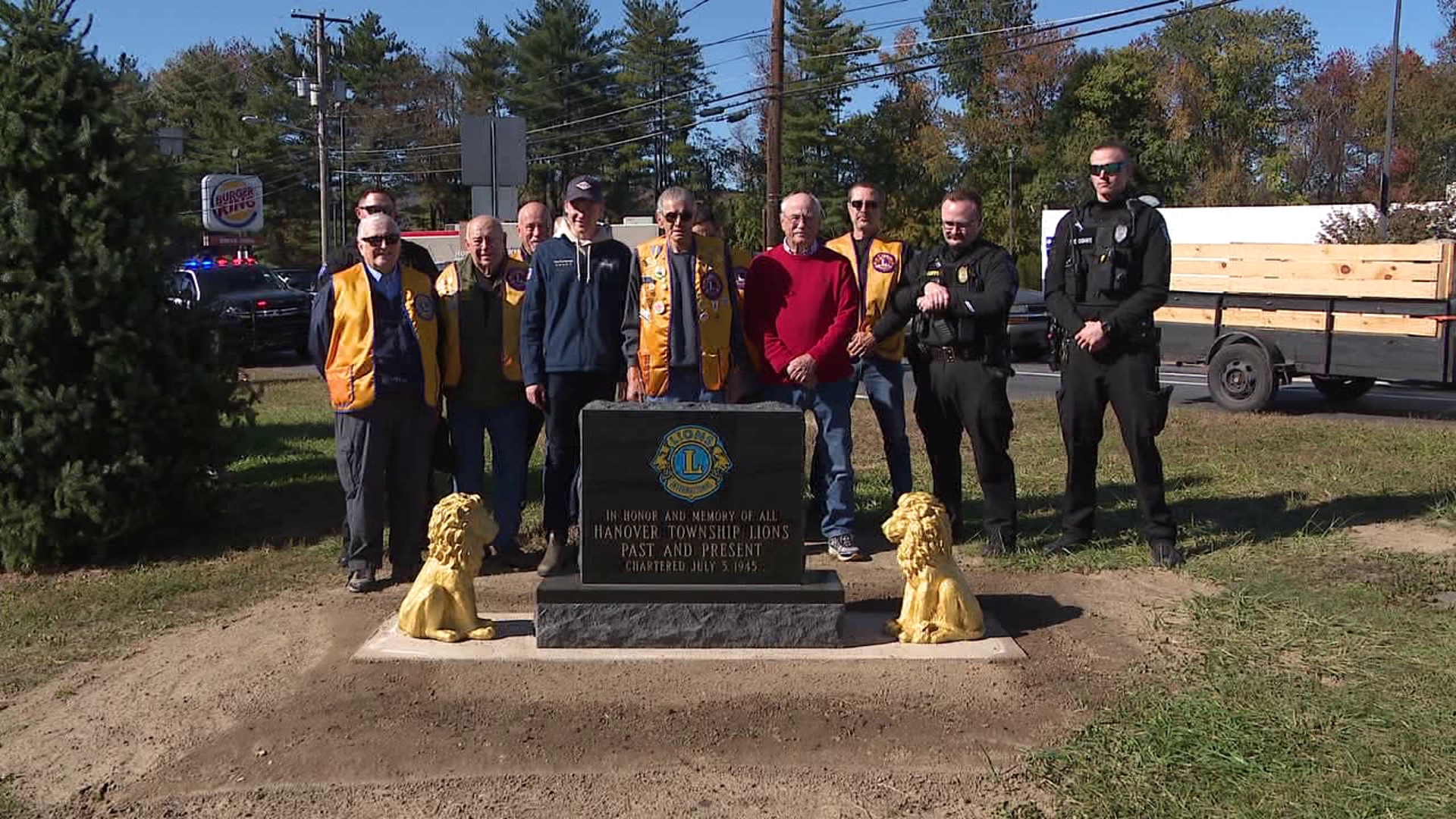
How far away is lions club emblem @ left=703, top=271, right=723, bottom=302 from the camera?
5672mm

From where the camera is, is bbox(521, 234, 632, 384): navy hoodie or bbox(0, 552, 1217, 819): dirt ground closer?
bbox(0, 552, 1217, 819): dirt ground

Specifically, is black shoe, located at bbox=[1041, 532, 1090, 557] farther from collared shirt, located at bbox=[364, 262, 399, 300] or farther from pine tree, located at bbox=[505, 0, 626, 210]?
pine tree, located at bbox=[505, 0, 626, 210]

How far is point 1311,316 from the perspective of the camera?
39.1 feet

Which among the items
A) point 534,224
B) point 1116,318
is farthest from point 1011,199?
point 534,224

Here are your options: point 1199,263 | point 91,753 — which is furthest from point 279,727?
point 1199,263

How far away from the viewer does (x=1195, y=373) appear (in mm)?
17109

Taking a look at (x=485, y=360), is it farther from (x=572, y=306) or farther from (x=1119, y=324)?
(x=1119, y=324)

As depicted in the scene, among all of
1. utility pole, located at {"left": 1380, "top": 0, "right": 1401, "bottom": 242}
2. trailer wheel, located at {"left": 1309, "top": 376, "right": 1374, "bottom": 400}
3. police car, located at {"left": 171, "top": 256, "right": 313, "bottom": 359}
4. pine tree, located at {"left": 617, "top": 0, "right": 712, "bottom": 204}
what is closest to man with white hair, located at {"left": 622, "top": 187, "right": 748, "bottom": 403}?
trailer wheel, located at {"left": 1309, "top": 376, "right": 1374, "bottom": 400}

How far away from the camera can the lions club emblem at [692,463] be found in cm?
491

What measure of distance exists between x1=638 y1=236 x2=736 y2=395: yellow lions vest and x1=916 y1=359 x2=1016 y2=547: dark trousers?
117 cm

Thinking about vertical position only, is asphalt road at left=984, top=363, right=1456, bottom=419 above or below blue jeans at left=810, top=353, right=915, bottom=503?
below

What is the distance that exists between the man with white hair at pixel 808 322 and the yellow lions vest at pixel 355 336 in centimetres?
158

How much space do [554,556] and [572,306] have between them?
4.14 feet

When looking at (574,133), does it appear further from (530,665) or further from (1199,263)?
(530,665)
